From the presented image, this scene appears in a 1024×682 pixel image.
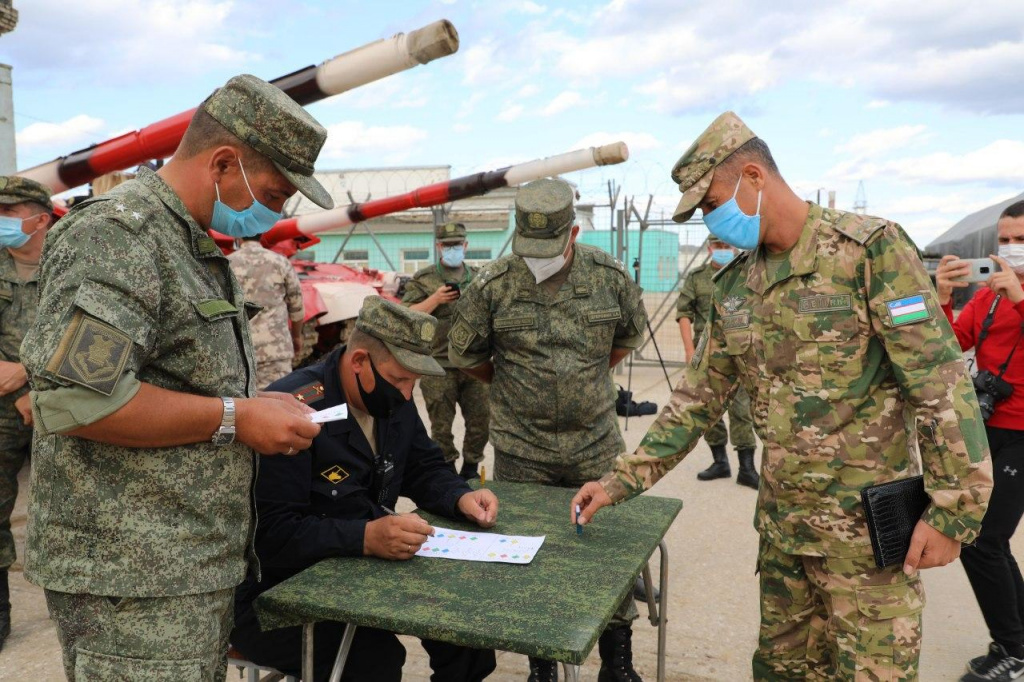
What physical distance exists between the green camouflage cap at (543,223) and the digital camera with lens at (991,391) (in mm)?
1804

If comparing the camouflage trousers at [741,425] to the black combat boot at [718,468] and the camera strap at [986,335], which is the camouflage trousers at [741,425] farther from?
the camera strap at [986,335]

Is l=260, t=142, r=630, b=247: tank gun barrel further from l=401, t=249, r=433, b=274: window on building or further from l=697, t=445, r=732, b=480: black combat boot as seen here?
l=401, t=249, r=433, b=274: window on building

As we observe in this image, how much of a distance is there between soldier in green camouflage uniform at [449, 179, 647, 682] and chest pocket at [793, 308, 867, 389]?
4.40 feet

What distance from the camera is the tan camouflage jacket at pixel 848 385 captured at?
2.04 meters

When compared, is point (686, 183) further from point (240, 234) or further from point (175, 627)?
point (175, 627)

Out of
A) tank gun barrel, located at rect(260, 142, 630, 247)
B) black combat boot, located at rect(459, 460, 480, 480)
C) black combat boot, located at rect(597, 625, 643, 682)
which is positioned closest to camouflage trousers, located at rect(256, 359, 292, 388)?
black combat boot, located at rect(459, 460, 480, 480)

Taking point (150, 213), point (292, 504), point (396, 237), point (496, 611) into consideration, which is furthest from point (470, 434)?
point (396, 237)

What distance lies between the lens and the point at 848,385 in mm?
2213

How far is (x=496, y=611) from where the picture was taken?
1947 mm

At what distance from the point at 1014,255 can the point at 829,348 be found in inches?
61.3

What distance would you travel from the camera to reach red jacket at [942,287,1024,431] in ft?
10.5

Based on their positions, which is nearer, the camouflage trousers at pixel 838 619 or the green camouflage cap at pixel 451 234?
the camouflage trousers at pixel 838 619

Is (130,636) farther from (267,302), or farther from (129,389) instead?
(267,302)

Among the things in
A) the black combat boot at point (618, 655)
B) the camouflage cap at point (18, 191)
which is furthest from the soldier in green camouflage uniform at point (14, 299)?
the black combat boot at point (618, 655)
